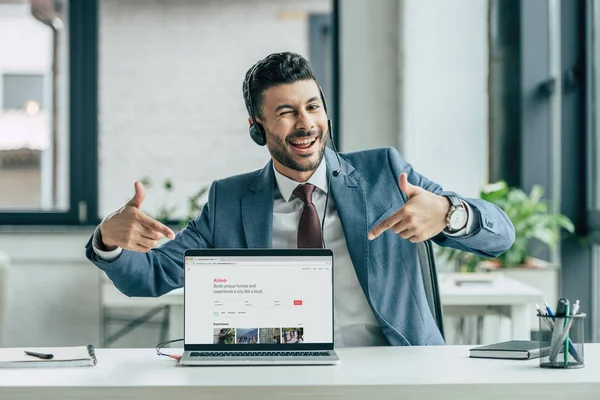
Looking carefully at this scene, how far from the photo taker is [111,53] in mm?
4469

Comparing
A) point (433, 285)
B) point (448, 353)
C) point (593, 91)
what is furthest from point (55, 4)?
point (448, 353)

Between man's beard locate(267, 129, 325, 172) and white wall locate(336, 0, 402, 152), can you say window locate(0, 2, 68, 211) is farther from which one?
man's beard locate(267, 129, 325, 172)

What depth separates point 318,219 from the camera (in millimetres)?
1810

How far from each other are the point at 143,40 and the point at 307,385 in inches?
143

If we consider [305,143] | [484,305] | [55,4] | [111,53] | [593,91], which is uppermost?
[55,4]

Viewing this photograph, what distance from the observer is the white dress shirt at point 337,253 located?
69.1 inches

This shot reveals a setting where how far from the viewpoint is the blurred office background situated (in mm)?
3691

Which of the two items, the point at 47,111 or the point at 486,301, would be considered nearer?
the point at 486,301

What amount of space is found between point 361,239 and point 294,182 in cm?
22

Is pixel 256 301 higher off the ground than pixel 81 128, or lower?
lower

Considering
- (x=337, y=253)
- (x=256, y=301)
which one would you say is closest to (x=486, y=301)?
(x=337, y=253)

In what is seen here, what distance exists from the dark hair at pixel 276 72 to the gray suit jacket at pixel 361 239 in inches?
7.5

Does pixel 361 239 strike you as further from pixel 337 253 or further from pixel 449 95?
pixel 449 95

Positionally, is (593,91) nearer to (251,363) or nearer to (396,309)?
(396,309)
